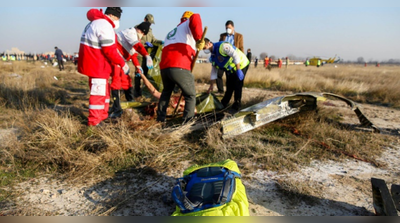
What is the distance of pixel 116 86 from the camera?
4.50m

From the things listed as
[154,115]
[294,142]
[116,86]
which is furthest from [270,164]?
[116,86]

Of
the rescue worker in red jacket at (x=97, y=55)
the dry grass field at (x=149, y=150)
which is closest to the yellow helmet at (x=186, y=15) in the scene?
the rescue worker in red jacket at (x=97, y=55)

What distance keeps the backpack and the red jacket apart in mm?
2415

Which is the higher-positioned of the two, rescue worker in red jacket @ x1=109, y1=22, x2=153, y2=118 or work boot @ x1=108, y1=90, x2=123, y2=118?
rescue worker in red jacket @ x1=109, y1=22, x2=153, y2=118

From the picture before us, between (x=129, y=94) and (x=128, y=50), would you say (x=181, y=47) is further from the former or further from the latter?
(x=129, y=94)

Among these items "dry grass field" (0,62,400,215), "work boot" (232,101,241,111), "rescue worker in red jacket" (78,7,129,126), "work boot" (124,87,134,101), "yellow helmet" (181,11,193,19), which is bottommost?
"dry grass field" (0,62,400,215)

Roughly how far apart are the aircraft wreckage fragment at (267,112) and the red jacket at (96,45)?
6.70 ft

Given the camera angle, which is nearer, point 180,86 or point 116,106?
point 180,86

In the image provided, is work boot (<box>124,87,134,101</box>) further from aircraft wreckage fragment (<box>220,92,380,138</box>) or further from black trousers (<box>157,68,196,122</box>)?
aircraft wreckage fragment (<box>220,92,380,138</box>)

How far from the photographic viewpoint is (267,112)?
142 inches

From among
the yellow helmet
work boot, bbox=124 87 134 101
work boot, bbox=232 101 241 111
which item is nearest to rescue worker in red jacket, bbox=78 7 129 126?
the yellow helmet

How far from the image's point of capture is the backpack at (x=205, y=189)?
5.88 ft

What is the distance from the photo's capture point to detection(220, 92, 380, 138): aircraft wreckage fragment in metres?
3.42

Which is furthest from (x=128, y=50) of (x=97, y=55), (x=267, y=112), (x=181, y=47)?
(x=267, y=112)
